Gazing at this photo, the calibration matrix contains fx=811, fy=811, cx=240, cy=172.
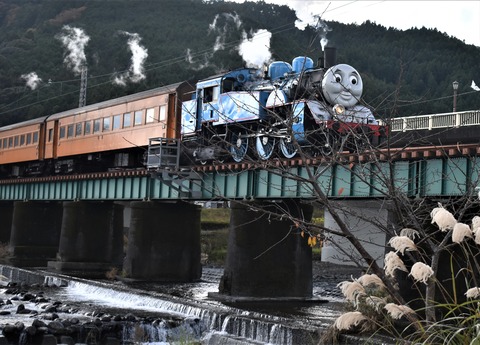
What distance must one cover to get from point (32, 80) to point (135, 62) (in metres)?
22.6

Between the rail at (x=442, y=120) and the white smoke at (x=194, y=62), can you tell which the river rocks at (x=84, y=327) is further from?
the white smoke at (x=194, y=62)

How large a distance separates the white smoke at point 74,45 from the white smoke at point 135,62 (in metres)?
7.14

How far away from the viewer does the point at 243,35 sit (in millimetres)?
148375

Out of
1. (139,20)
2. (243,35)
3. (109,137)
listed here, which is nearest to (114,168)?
(109,137)

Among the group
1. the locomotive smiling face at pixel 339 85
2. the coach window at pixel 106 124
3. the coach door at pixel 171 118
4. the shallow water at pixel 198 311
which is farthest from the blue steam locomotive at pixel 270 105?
the coach window at pixel 106 124

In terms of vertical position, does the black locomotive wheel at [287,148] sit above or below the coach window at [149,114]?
below

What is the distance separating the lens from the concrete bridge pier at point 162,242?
34.1 metres

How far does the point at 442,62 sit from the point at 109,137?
69.5 metres

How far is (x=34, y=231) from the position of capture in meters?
48.5

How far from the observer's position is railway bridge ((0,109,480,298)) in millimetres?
18797

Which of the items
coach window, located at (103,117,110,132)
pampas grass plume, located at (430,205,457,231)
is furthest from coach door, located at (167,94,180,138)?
pampas grass plume, located at (430,205,457,231)

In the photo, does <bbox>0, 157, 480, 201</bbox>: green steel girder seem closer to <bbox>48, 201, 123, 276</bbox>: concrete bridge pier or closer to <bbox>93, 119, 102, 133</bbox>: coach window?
Result: <bbox>48, 201, 123, 276</bbox>: concrete bridge pier

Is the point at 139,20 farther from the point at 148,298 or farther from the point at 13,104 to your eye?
the point at 148,298

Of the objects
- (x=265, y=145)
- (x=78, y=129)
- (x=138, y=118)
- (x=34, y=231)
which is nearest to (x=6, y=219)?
(x=34, y=231)
